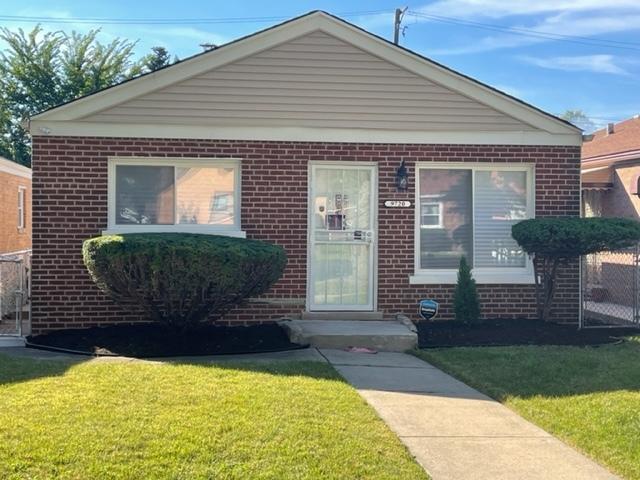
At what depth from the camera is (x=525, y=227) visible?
9.56 meters

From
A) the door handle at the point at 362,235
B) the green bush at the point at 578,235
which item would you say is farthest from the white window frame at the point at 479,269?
the green bush at the point at 578,235

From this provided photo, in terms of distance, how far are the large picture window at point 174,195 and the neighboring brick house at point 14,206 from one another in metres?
9.68

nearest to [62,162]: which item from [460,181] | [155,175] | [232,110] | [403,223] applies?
[155,175]

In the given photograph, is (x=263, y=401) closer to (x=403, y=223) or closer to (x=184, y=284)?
(x=184, y=284)

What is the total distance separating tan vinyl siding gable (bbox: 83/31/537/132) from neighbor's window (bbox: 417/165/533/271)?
0.73 meters

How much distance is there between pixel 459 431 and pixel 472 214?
18.0 ft

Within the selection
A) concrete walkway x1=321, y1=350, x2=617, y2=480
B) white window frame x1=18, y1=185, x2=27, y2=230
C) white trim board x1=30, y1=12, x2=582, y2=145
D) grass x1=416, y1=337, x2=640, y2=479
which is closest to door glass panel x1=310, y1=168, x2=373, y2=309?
white trim board x1=30, y1=12, x2=582, y2=145

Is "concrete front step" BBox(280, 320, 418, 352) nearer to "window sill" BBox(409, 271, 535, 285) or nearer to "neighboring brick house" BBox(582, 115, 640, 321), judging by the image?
"window sill" BBox(409, 271, 535, 285)

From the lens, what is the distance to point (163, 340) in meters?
8.58

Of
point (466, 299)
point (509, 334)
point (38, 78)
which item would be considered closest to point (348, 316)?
point (466, 299)

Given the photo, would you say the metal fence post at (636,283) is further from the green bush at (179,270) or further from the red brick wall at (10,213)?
the red brick wall at (10,213)

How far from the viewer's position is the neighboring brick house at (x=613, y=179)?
1362 centimetres

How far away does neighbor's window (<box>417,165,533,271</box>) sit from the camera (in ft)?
33.6

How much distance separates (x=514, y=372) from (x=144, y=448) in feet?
13.5
